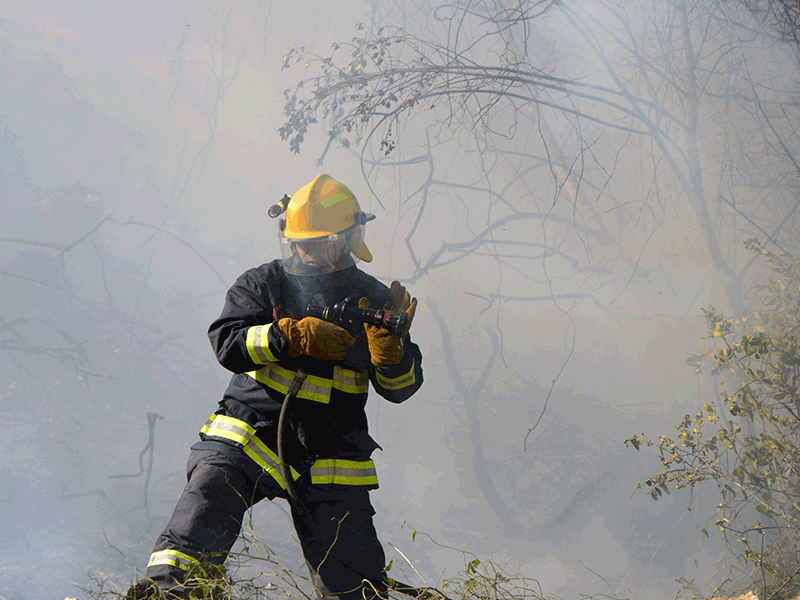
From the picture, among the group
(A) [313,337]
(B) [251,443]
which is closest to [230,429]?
(B) [251,443]

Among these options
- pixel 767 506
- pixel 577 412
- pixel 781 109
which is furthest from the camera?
pixel 577 412

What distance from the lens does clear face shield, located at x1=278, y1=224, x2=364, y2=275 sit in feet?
5.83

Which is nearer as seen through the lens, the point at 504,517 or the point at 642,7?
the point at 642,7

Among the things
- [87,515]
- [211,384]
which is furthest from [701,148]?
[87,515]

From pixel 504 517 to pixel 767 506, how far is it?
83.1 inches

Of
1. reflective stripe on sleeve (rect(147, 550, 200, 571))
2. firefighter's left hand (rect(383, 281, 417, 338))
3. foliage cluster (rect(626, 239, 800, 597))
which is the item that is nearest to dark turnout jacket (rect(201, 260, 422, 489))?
firefighter's left hand (rect(383, 281, 417, 338))

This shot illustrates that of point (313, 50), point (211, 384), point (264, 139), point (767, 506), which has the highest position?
point (313, 50)

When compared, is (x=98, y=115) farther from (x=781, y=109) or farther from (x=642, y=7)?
(x=781, y=109)

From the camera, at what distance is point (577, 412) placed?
13.8ft

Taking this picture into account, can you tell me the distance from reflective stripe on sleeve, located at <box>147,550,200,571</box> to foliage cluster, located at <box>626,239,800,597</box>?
2.00m

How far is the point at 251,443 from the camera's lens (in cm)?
165

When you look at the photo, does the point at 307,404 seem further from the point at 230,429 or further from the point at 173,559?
the point at 173,559

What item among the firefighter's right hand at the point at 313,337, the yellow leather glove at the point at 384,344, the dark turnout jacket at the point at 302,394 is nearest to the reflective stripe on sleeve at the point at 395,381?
the dark turnout jacket at the point at 302,394

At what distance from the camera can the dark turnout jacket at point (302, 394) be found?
1650 millimetres
